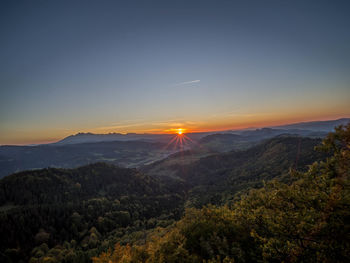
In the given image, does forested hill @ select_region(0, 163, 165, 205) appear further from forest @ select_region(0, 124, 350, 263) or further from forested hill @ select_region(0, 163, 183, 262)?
forest @ select_region(0, 124, 350, 263)

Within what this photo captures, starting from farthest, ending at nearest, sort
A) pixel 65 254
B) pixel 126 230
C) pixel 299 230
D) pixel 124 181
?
pixel 124 181 → pixel 126 230 → pixel 65 254 → pixel 299 230

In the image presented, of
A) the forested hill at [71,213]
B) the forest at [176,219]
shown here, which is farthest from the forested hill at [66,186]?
the forest at [176,219]

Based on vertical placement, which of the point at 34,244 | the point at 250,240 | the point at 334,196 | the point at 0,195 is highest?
the point at 334,196

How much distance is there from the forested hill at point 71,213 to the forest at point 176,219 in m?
0.49

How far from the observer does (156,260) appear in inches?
840

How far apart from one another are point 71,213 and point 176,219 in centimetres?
7059

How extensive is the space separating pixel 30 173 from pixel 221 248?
189989 mm

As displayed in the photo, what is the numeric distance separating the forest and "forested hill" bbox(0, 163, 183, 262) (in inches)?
19.3

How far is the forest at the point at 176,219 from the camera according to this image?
445 inches

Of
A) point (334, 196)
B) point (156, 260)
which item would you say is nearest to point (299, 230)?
point (334, 196)

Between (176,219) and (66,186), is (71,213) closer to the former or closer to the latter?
(66,186)

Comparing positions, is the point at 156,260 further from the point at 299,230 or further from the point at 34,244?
the point at 34,244

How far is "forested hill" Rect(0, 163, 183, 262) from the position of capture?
7638cm

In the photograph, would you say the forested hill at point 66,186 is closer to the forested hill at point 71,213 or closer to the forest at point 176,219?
the forested hill at point 71,213
